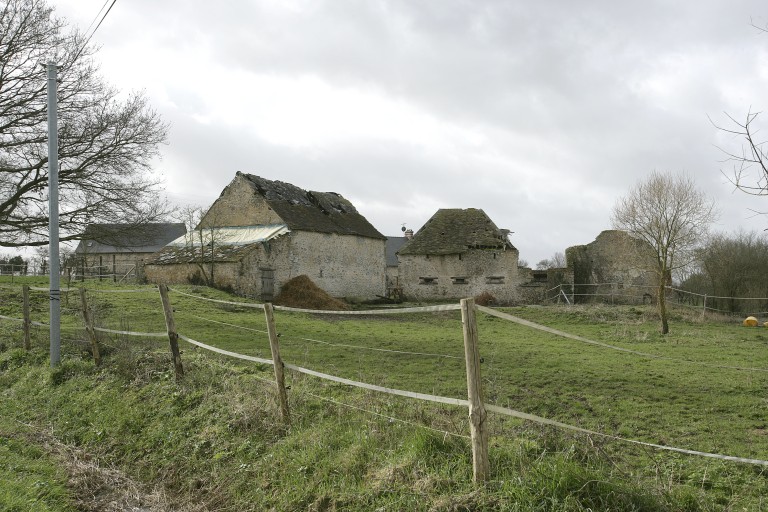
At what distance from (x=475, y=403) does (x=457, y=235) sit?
3342 cm

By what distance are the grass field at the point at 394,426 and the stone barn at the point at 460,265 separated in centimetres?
2111

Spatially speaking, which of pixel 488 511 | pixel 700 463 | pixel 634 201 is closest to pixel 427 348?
pixel 700 463

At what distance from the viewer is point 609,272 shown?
117 ft

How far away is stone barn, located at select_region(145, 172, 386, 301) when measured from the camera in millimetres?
28391

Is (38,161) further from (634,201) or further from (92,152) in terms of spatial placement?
(634,201)

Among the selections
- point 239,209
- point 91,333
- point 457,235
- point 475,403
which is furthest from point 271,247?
point 475,403

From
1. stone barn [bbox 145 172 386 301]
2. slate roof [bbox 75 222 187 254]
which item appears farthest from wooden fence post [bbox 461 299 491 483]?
stone barn [bbox 145 172 386 301]

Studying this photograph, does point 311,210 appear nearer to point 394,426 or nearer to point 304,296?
point 304,296

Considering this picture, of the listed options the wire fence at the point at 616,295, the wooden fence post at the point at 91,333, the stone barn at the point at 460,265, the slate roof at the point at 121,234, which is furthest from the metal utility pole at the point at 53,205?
the stone barn at the point at 460,265

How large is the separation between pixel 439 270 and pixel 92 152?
23169 millimetres

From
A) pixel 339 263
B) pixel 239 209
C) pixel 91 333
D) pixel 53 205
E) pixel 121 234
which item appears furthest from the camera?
pixel 339 263

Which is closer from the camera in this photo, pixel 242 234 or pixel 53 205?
pixel 53 205

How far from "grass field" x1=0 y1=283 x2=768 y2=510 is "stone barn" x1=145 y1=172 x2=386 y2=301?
558 inches

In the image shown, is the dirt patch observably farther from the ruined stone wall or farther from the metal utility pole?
the metal utility pole
